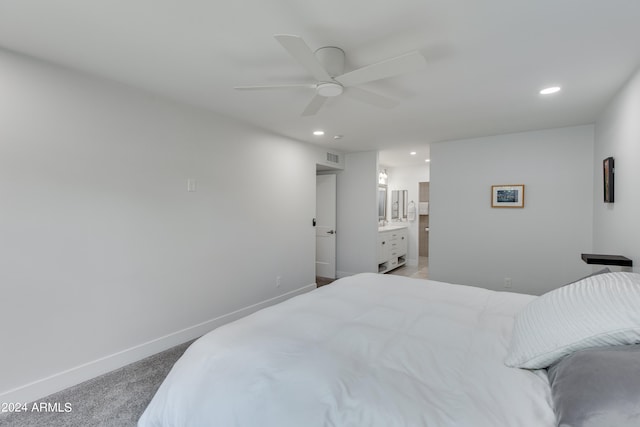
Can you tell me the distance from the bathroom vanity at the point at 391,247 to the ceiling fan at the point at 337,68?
11.3 feet

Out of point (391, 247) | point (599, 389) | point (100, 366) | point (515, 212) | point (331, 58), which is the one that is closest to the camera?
point (599, 389)

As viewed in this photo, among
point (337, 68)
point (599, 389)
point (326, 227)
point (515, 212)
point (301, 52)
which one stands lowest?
point (599, 389)

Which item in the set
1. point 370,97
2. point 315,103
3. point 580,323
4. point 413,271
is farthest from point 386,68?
point 413,271

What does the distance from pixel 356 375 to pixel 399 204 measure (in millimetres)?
6093

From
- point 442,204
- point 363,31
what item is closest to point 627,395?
point 363,31

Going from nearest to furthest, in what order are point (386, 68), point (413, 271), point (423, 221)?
point (386, 68)
point (413, 271)
point (423, 221)

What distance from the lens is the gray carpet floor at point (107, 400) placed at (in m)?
1.81

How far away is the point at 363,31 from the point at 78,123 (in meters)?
2.13

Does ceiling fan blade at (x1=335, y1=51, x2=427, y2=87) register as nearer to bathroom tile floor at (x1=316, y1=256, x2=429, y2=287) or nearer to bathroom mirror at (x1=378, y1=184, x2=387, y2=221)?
bathroom tile floor at (x1=316, y1=256, x2=429, y2=287)

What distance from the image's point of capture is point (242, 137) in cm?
343

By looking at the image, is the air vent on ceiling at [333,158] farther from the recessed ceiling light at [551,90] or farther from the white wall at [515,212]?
the recessed ceiling light at [551,90]

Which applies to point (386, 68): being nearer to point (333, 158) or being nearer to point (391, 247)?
point (333, 158)

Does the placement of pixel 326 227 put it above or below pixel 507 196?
below

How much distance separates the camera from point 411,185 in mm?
6816
